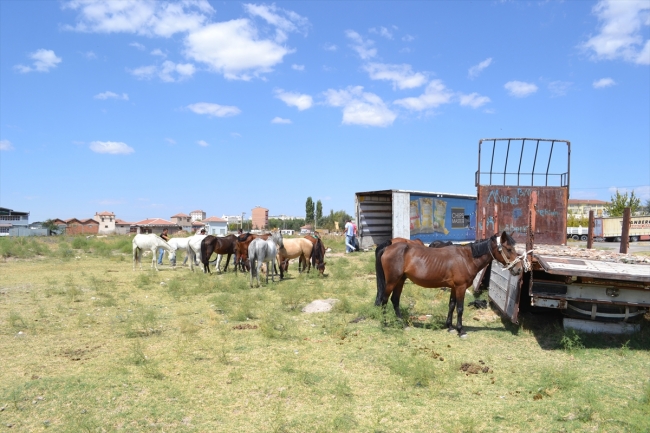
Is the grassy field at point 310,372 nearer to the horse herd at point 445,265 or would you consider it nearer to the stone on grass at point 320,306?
the stone on grass at point 320,306

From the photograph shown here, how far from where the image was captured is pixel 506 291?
7965mm

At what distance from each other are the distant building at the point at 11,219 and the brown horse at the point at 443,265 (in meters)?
83.7

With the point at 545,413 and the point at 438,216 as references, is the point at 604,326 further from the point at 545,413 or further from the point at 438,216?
the point at 438,216

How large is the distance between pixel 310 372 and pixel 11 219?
9551 cm

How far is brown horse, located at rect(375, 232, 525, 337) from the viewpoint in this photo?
805 cm

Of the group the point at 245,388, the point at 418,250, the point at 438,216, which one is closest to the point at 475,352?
the point at 418,250

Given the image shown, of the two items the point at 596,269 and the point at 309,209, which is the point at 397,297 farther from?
the point at 309,209

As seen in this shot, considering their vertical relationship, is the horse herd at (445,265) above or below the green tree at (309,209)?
below

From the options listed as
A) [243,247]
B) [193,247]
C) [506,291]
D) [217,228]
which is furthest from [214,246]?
[217,228]

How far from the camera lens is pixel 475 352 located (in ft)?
23.0

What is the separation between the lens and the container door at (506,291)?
725cm

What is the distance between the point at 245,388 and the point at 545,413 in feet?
11.3

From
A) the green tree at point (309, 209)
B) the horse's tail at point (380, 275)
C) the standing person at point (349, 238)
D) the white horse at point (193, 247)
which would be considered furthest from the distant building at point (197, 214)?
the horse's tail at point (380, 275)

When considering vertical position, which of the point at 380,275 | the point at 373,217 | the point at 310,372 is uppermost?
the point at 373,217
